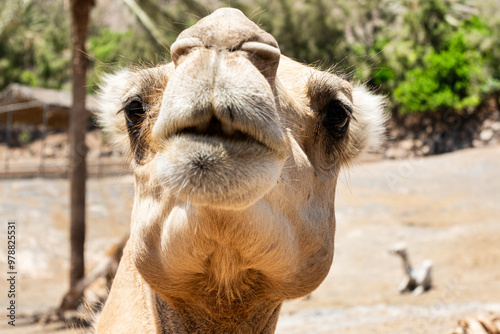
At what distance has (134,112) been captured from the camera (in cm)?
227

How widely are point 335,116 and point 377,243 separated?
1392 cm

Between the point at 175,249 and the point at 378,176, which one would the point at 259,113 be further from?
the point at 378,176

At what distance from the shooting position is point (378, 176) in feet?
81.4

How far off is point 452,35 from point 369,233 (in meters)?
23.3

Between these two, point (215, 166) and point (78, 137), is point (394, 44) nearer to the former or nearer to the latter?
point (78, 137)

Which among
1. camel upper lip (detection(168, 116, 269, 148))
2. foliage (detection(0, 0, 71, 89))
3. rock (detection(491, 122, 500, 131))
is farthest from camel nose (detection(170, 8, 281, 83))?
foliage (detection(0, 0, 71, 89))

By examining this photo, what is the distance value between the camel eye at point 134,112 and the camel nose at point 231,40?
50 cm

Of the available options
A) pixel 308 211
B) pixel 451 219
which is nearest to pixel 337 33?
pixel 451 219

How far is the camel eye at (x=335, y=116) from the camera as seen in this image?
8.09 feet

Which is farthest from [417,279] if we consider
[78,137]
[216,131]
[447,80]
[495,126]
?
[447,80]

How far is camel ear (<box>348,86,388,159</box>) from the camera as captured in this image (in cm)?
302

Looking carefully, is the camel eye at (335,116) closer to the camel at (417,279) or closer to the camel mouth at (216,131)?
the camel mouth at (216,131)

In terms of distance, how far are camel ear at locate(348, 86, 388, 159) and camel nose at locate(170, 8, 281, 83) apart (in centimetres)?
129

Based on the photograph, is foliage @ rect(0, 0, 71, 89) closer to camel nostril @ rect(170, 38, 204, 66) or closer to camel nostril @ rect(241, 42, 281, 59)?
camel nostril @ rect(170, 38, 204, 66)
